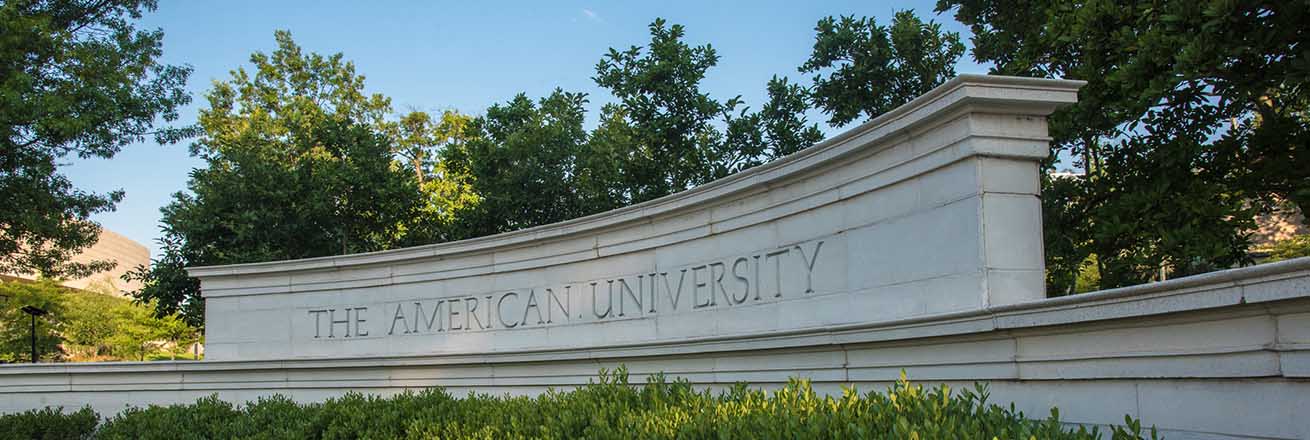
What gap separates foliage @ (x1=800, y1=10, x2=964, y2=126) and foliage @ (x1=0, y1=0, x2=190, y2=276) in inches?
580

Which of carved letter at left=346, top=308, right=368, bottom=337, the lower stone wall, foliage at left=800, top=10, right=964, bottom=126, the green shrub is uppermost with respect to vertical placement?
foliage at left=800, top=10, right=964, bottom=126

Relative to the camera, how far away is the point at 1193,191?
12.0 metres

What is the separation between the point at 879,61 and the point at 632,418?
12.6 meters

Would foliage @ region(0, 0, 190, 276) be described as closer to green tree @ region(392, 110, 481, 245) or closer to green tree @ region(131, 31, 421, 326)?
green tree @ region(131, 31, 421, 326)

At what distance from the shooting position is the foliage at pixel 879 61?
18.0m

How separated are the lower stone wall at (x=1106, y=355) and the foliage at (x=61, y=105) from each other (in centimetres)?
1521

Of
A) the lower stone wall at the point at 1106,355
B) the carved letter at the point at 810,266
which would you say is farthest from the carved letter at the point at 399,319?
the carved letter at the point at 810,266

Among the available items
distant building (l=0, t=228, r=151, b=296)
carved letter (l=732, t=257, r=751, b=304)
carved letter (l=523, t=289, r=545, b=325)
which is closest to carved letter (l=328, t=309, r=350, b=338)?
carved letter (l=523, t=289, r=545, b=325)

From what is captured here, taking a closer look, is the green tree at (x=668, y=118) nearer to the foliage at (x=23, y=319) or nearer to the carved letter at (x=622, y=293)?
the carved letter at (x=622, y=293)

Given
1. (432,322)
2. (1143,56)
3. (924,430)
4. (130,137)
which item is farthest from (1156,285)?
(130,137)

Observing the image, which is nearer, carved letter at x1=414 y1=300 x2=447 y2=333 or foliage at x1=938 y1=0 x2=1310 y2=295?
foliage at x1=938 y1=0 x2=1310 y2=295

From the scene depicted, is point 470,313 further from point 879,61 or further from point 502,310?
point 879,61

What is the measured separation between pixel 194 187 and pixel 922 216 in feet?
58.6

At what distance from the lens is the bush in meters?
5.46
